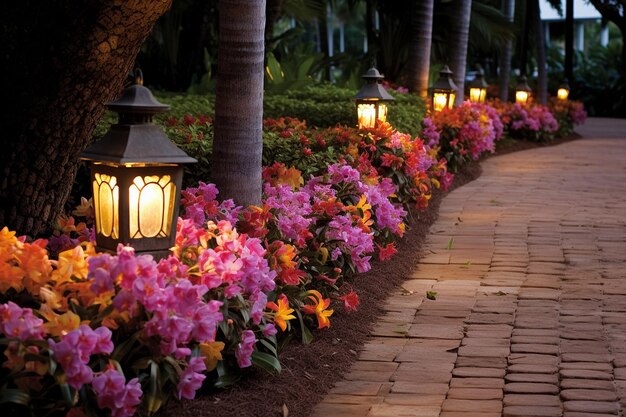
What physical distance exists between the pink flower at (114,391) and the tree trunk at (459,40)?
14451 millimetres

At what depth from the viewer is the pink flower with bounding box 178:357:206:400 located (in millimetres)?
4348

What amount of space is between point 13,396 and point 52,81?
5.56 ft

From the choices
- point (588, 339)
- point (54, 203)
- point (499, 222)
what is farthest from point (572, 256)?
point (54, 203)

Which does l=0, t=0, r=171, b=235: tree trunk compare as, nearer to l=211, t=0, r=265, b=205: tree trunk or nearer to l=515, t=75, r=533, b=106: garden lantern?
l=211, t=0, r=265, b=205: tree trunk

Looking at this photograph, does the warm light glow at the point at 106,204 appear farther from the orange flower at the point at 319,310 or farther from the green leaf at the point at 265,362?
the orange flower at the point at 319,310

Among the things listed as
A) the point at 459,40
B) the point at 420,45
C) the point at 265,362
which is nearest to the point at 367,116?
the point at 420,45

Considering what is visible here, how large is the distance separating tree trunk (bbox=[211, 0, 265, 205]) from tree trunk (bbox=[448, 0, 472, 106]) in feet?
38.5

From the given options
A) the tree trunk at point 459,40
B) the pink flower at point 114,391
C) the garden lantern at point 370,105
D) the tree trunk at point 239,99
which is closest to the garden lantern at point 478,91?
the tree trunk at point 459,40

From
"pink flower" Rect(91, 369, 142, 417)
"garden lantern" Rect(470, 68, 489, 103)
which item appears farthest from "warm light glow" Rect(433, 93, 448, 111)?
"pink flower" Rect(91, 369, 142, 417)

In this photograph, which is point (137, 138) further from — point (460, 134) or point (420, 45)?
point (420, 45)

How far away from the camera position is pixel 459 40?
18312 mm

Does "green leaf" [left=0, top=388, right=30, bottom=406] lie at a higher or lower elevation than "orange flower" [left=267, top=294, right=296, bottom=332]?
lower

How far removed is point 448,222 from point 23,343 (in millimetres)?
7069

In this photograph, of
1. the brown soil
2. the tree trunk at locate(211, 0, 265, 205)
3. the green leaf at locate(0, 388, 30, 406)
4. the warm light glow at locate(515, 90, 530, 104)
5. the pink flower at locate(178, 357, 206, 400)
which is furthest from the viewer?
the warm light glow at locate(515, 90, 530, 104)
